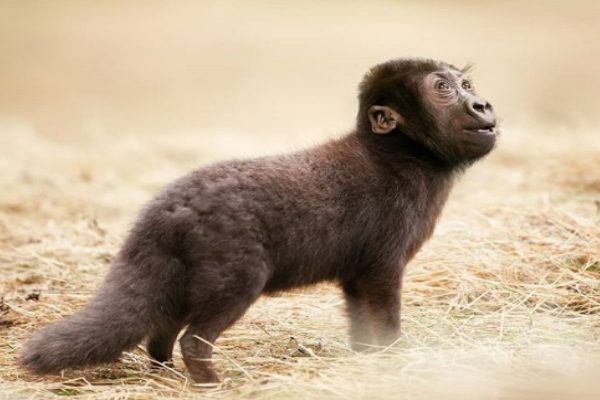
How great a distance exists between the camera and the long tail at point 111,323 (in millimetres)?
5102

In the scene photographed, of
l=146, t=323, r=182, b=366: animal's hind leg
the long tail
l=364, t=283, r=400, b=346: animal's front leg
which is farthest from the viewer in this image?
l=364, t=283, r=400, b=346: animal's front leg

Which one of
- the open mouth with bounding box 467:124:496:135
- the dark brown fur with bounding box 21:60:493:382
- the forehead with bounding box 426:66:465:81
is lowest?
the dark brown fur with bounding box 21:60:493:382

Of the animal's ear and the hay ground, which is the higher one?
the animal's ear

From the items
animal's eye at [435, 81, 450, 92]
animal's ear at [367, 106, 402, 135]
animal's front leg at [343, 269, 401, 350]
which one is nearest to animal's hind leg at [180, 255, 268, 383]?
animal's front leg at [343, 269, 401, 350]

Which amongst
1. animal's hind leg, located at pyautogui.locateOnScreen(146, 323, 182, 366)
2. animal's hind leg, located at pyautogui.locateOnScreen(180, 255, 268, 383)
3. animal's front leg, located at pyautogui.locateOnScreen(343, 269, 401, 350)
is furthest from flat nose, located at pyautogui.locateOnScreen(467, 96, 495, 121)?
animal's hind leg, located at pyautogui.locateOnScreen(146, 323, 182, 366)

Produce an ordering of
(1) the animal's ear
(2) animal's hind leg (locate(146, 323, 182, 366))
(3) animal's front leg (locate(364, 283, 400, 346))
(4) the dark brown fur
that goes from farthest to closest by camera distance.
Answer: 1. (1) the animal's ear
2. (3) animal's front leg (locate(364, 283, 400, 346))
3. (2) animal's hind leg (locate(146, 323, 182, 366))
4. (4) the dark brown fur

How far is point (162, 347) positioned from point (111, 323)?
1.93 ft

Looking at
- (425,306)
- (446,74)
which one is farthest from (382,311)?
(446,74)

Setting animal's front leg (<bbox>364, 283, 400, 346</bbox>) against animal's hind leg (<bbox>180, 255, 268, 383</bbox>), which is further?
animal's front leg (<bbox>364, 283, 400, 346</bbox>)

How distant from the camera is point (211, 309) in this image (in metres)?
5.21

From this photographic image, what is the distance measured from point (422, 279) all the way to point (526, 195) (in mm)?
3075

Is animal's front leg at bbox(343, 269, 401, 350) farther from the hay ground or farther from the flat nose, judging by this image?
the flat nose

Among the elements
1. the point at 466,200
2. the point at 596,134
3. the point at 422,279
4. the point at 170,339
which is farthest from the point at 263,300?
the point at 596,134

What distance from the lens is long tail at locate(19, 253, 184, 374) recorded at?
5102 millimetres
